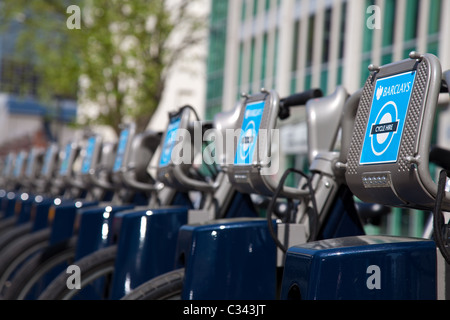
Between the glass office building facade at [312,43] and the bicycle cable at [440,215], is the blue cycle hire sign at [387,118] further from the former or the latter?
the glass office building facade at [312,43]

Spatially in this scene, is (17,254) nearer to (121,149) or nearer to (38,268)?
(38,268)

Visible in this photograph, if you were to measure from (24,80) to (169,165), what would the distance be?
1642 centimetres

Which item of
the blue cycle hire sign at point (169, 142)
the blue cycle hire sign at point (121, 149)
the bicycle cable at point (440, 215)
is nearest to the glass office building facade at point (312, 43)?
the blue cycle hire sign at point (121, 149)

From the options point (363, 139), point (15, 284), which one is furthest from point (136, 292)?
point (15, 284)

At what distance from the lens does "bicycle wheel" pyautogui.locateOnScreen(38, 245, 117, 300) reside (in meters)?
3.88

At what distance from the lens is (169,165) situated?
13.0 feet

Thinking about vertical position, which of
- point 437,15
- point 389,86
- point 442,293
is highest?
point 437,15

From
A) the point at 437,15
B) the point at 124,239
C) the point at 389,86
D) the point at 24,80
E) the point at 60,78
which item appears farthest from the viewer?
the point at 24,80

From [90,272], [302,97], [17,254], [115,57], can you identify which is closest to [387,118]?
[302,97]

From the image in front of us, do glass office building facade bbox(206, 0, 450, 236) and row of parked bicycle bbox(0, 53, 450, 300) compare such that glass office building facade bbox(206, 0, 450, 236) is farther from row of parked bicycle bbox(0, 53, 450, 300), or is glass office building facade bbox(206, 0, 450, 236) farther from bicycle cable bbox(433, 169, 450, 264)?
bicycle cable bbox(433, 169, 450, 264)

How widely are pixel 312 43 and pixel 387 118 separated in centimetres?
2068

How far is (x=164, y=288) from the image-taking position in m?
3.18

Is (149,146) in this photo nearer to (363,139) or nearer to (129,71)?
(363,139)

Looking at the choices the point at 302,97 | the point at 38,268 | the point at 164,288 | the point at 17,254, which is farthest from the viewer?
the point at 17,254
